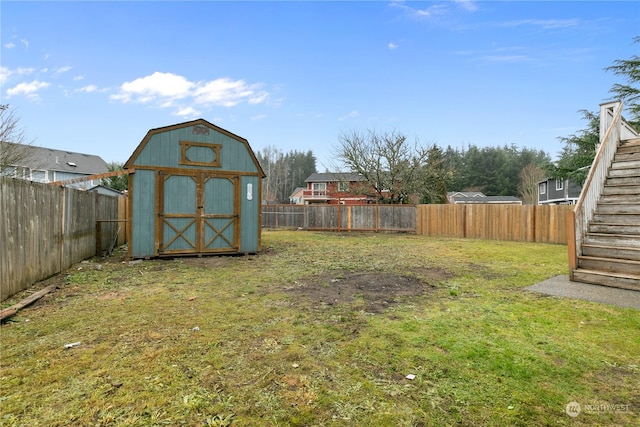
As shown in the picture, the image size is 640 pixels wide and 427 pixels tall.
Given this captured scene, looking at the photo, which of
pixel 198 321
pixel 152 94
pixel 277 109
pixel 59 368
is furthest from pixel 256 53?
pixel 59 368

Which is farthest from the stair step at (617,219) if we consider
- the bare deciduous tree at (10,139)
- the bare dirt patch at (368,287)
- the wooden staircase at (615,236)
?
the bare deciduous tree at (10,139)

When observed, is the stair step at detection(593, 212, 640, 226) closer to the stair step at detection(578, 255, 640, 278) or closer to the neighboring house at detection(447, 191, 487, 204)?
the stair step at detection(578, 255, 640, 278)

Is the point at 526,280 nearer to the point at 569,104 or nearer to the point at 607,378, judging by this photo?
the point at 607,378

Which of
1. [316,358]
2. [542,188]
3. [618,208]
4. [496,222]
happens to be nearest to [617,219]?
[618,208]

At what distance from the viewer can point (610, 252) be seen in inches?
197

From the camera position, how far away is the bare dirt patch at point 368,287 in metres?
4.24

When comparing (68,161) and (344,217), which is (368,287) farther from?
(68,161)

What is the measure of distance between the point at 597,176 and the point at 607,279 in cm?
220

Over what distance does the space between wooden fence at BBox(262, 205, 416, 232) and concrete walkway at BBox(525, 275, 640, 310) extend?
11.4 meters

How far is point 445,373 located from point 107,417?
7.19 feet

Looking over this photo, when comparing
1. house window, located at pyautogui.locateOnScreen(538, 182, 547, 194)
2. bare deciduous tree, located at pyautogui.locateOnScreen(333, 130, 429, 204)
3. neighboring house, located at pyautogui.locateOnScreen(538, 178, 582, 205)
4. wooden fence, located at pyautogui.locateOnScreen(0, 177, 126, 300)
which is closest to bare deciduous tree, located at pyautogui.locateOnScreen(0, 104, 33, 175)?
wooden fence, located at pyautogui.locateOnScreen(0, 177, 126, 300)

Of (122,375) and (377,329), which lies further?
(377,329)

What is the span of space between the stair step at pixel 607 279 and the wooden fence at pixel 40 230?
8201mm

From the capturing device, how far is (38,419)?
1.74m
